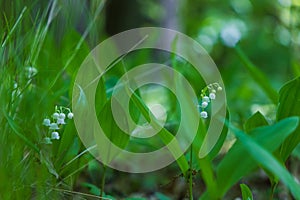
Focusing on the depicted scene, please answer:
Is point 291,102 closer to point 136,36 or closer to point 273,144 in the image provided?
point 273,144

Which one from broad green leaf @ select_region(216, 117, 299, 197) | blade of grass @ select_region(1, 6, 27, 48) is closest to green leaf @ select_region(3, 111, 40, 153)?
blade of grass @ select_region(1, 6, 27, 48)

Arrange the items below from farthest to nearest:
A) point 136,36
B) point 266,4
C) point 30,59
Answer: point 266,4
point 136,36
point 30,59

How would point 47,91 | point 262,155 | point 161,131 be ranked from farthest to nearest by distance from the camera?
1. point 47,91
2. point 161,131
3. point 262,155

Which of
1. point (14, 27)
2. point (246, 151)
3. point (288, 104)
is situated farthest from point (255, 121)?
point (14, 27)

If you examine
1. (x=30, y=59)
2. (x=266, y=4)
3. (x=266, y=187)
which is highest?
(x=266, y=4)

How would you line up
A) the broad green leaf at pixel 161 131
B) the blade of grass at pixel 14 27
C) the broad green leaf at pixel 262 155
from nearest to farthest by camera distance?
1. the broad green leaf at pixel 262 155
2. the broad green leaf at pixel 161 131
3. the blade of grass at pixel 14 27

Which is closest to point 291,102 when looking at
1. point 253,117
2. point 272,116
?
point 253,117

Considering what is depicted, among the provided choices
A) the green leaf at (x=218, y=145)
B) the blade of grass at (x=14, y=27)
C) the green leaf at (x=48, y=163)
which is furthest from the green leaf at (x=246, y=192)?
the blade of grass at (x=14, y=27)

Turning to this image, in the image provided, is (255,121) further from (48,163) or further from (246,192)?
(48,163)

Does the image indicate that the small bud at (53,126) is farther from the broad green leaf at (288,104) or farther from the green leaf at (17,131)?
the broad green leaf at (288,104)
